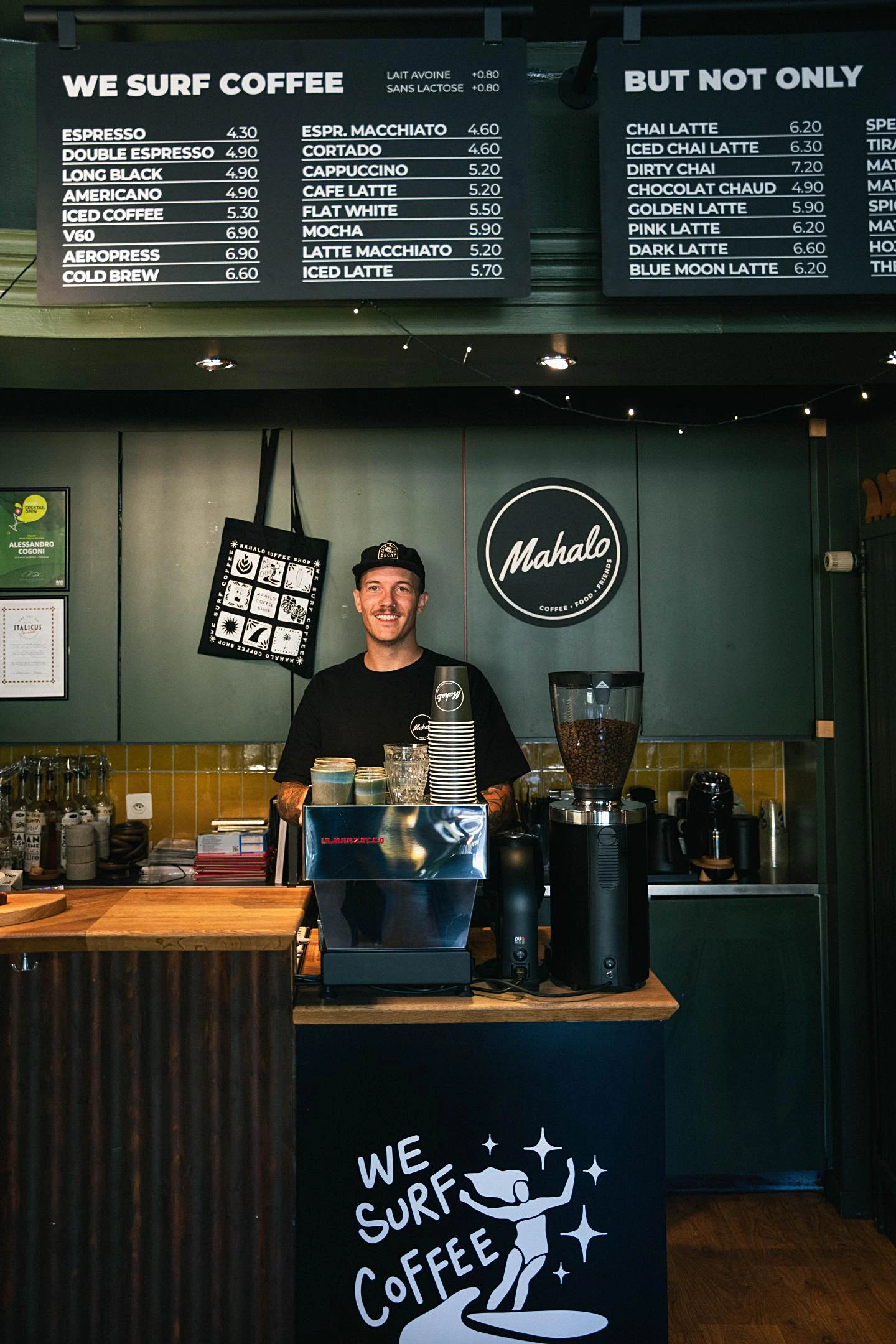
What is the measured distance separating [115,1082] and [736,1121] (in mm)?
1944

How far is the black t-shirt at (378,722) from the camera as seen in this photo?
282cm

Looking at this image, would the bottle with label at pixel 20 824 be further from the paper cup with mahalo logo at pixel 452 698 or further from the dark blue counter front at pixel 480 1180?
the paper cup with mahalo logo at pixel 452 698

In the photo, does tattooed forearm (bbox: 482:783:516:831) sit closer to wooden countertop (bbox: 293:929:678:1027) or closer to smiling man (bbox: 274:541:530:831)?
smiling man (bbox: 274:541:530:831)

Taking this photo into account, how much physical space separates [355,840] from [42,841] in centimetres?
185

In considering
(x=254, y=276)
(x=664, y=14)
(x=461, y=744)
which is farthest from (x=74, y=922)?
(x=664, y=14)

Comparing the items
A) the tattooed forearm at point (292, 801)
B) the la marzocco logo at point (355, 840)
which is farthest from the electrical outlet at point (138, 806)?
the la marzocco logo at point (355, 840)

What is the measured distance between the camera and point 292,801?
8.27ft

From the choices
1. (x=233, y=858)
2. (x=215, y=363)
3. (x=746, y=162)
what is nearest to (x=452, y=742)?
(x=215, y=363)

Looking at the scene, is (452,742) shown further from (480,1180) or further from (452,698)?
(480,1180)

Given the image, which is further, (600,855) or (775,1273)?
(775,1273)

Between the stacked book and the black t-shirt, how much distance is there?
40 cm

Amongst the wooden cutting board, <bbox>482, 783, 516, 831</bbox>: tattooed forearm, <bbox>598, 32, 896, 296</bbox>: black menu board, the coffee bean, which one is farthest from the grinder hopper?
the wooden cutting board

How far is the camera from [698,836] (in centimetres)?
318

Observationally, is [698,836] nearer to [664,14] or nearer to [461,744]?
[461,744]
